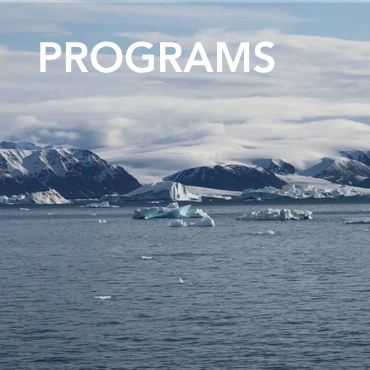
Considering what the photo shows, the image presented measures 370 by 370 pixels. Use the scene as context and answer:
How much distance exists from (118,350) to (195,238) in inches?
1707

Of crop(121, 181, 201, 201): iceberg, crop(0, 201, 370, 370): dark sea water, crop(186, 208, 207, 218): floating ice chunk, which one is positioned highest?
crop(121, 181, 201, 201): iceberg

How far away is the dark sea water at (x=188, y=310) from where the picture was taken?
21.0 meters

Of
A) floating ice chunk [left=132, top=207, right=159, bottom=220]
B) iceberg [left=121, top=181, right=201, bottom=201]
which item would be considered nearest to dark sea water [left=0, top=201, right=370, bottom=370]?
floating ice chunk [left=132, top=207, right=159, bottom=220]

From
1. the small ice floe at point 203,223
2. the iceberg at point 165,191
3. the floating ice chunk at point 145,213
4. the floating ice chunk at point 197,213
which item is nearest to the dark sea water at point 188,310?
the small ice floe at point 203,223

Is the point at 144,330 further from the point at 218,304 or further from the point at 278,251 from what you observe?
the point at 278,251

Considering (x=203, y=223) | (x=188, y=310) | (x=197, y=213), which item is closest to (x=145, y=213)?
(x=197, y=213)

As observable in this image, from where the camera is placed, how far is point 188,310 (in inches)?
1071

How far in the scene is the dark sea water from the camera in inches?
827

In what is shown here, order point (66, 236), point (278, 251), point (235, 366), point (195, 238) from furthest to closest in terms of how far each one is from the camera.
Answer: point (66, 236) → point (195, 238) → point (278, 251) → point (235, 366)

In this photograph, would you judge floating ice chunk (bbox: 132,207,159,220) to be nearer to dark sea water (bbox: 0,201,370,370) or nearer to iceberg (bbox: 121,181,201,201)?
dark sea water (bbox: 0,201,370,370)

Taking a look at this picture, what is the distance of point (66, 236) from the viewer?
73750mm

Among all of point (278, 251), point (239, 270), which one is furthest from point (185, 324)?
point (278, 251)

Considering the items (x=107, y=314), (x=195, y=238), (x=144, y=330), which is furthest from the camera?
(x=195, y=238)

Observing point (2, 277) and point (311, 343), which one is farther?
point (2, 277)
